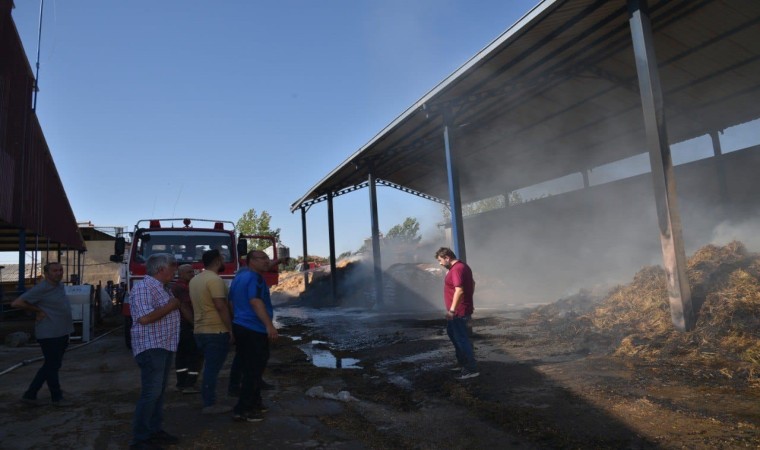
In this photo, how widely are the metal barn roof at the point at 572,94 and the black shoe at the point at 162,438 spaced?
868 centimetres

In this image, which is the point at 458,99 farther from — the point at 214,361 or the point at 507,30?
the point at 214,361

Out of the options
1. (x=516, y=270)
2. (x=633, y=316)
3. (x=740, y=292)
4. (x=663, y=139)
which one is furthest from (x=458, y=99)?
(x=516, y=270)

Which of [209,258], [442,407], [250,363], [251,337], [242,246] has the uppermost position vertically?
[242,246]

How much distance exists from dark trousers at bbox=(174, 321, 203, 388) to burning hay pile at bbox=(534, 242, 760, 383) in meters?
5.80

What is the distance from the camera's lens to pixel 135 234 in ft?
31.8

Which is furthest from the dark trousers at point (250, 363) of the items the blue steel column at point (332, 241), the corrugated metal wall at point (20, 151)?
the blue steel column at point (332, 241)

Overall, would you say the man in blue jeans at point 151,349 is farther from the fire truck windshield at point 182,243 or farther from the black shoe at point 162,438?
the fire truck windshield at point 182,243

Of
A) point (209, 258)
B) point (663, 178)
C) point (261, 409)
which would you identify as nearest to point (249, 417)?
point (261, 409)

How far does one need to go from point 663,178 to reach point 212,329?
6.88 metres

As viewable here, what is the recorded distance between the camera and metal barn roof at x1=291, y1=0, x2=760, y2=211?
9.41 meters

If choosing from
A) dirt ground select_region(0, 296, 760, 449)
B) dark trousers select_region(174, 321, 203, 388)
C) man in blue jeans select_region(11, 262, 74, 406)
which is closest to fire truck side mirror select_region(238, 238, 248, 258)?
dirt ground select_region(0, 296, 760, 449)

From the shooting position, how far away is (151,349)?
381 centimetres

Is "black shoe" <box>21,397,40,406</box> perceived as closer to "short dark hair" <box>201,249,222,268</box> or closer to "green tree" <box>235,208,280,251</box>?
"short dark hair" <box>201,249,222,268</box>

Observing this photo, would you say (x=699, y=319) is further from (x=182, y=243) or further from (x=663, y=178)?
(x=182, y=243)
